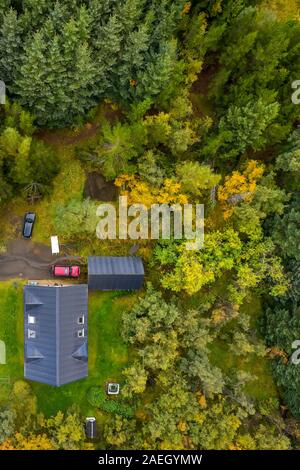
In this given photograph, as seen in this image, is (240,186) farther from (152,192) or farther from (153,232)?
(153,232)

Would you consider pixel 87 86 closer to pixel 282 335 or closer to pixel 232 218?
pixel 232 218

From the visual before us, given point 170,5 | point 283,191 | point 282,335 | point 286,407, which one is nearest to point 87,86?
point 170,5

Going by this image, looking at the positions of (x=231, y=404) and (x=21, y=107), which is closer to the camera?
(x=21, y=107)

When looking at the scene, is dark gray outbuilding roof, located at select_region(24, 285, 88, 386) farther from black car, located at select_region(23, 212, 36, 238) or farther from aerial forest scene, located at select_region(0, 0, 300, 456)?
black car, located at select_region(23, 212, 36, 238)

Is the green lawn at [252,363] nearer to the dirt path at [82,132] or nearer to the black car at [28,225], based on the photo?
the black car at [28,225]

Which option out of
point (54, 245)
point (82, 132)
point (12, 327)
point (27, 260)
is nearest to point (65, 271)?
point (54, 245)

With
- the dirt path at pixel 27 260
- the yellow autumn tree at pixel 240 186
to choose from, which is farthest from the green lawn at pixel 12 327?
the yellow autumn tree at pixel 240 186
